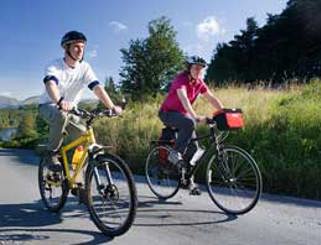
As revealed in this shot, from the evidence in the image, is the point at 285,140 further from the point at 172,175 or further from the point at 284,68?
the point at 284,68

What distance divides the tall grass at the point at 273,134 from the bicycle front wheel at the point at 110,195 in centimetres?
331

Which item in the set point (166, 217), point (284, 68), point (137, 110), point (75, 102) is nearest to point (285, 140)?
point (166, 217)

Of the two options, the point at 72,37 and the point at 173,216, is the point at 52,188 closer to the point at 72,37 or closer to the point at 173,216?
the point at 173,216

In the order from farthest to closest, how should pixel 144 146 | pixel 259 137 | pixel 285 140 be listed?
pixel 144 146
pixel 259 137
pixel 285 140

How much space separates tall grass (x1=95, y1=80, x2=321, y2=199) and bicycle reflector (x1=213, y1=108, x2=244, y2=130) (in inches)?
76.5

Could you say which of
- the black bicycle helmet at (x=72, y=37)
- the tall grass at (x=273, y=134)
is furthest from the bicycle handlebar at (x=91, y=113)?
the tall grass at (x=273, y=134)

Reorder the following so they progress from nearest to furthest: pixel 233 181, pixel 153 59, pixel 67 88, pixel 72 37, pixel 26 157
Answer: pixel 72 37, pixel 67 88, pixel 233 181, pixel 26 157, pixel 153 59

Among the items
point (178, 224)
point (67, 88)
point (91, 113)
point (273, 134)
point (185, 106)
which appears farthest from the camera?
point (273, 134)

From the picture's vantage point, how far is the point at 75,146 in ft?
18.8

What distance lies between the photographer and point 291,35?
44.2 metres

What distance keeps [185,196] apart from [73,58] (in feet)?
8.53

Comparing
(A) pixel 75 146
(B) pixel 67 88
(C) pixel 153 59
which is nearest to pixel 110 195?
(A) pixel 75 146

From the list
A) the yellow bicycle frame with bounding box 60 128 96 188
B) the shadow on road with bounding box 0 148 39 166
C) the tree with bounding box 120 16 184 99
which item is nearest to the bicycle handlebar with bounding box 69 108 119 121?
the yellow bicycle frame with bounding box 60 128 96 188

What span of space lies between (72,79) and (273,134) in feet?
14.4
